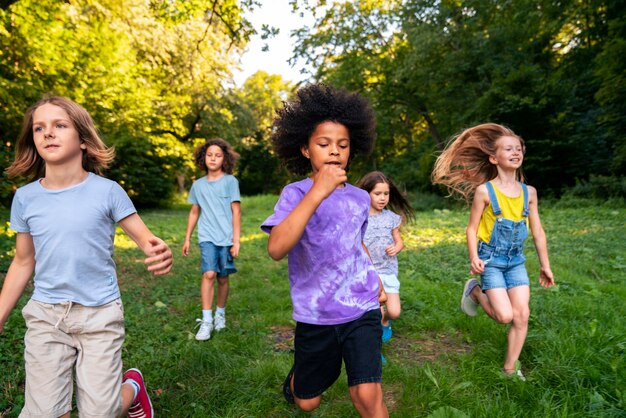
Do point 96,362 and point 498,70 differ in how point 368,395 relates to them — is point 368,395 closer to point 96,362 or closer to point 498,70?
point 96,362

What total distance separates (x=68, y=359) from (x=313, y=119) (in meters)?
1.97

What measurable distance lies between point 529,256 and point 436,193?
13.3m

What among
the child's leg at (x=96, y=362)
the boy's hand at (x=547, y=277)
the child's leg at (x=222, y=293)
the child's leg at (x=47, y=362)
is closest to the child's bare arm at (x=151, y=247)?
the child's leg at (x=96, y=362)

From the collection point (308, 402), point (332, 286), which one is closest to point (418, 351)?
point (308, 402)

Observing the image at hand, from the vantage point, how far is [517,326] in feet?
11.0

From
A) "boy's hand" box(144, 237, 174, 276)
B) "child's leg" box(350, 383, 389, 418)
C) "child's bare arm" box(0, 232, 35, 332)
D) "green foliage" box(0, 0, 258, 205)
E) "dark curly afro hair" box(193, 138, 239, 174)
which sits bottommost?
"child's leg" box(350, 383, 389, 418)

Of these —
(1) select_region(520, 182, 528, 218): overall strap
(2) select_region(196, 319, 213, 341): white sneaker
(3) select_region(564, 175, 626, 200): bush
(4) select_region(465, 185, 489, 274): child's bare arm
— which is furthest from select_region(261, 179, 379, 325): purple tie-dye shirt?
(3) select_region(564, 175, 626, 200): bush

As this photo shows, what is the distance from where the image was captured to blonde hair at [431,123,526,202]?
3.93 metres

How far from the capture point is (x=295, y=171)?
3129mm

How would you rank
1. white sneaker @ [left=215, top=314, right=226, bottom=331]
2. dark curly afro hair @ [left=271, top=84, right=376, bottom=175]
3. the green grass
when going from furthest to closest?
white sneaker @ [left=215, top=314, right=226, bottom=331]
the green grass
dark curly afro hair @ [left=271, top=84, right=376, bottom=175]

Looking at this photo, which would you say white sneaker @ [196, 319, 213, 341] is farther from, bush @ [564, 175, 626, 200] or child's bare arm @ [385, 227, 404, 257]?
bush @ [564, 175, 626, 200]

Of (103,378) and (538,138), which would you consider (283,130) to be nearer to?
(103,378)

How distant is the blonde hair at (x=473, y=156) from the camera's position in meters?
3.93

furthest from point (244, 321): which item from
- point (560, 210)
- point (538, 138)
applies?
point (538, 138)
